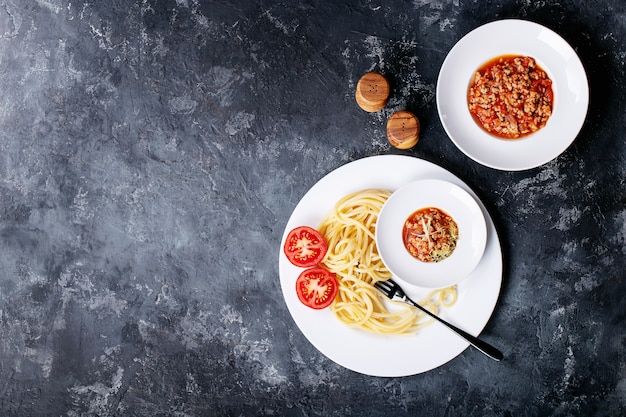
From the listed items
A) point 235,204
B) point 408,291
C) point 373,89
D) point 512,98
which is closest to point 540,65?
point 512,98

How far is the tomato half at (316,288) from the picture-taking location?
3873 mm

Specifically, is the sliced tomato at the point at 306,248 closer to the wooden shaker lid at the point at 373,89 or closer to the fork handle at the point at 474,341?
the fork handle at the point at 474,341

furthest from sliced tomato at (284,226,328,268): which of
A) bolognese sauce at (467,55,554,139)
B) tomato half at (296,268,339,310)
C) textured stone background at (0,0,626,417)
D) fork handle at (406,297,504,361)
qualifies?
bolognese sauce at (467,55,554,139)

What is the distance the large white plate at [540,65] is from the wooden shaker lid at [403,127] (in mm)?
177

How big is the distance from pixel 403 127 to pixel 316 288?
1.14 meters

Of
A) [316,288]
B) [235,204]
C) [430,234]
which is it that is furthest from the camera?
[235,204]

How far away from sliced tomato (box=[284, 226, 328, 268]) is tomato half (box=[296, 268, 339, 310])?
0.07 meters

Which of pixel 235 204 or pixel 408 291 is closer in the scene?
pixel 408 291

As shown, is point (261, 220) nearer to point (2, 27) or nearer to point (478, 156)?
point (478, 156)

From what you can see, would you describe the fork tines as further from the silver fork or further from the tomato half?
the tomato half

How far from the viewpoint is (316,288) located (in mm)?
3887

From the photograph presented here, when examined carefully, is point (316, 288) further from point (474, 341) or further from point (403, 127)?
point (403, 127)

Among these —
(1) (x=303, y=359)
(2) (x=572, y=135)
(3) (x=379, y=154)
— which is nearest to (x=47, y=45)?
(3) (x=379, y=154)

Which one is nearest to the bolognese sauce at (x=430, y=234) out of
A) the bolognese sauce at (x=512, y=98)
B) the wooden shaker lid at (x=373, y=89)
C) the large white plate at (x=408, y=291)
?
the large white plate at (x=408, y=291)
